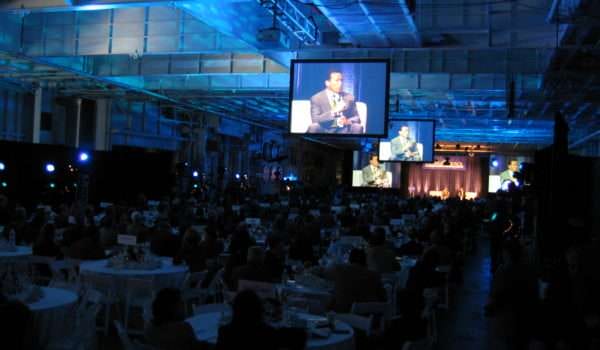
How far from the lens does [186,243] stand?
8.55 m

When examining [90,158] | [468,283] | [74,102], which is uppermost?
[74,102]

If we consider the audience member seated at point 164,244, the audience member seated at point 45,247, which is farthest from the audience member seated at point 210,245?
the audience member seated at point 45,247

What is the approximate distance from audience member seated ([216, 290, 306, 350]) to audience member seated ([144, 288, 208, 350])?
24cm

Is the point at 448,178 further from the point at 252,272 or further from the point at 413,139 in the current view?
the point at 252,272

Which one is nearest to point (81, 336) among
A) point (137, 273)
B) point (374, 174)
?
point (137, 273)

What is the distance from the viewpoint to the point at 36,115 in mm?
20469

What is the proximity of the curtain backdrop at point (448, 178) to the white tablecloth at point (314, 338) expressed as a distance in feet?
Result: 118

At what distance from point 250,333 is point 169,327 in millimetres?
545

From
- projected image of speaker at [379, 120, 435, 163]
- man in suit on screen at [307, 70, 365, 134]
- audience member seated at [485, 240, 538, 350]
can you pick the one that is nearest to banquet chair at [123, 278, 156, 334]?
audience member seated at [485, 240, 538, 350]

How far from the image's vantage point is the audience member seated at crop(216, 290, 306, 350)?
3.89 m

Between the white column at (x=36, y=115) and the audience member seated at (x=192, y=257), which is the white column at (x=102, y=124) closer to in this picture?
the white column at (x=36, y=115)

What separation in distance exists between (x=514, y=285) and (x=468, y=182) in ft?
113

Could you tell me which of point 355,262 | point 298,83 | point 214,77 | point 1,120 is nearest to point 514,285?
point 355,262

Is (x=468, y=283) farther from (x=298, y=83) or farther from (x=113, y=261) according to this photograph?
(x=113, y=261)
